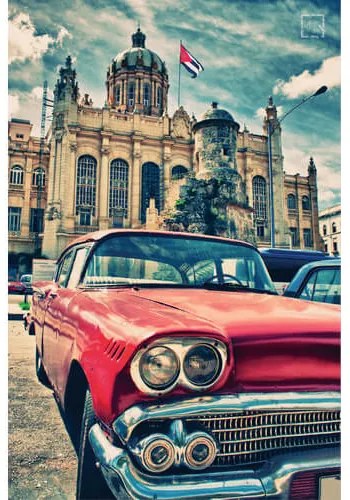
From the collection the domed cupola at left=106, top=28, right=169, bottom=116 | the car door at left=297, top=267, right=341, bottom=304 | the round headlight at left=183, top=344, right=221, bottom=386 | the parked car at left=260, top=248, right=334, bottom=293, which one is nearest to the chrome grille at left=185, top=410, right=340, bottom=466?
the round headlight at left=183, top=344, right=221, bottom=386

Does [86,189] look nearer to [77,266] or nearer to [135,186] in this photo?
[135,186]

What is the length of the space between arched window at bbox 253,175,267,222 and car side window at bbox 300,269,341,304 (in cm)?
1913

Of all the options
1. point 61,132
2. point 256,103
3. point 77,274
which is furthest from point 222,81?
point 61,132

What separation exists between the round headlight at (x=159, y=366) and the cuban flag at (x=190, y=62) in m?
2.93

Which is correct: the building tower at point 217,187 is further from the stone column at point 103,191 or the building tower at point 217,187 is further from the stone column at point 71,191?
the stone column at point 71,191

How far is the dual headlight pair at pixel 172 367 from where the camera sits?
3.84 feet

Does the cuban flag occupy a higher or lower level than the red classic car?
higher

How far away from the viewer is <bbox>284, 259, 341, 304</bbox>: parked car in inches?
116

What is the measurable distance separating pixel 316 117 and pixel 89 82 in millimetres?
2003

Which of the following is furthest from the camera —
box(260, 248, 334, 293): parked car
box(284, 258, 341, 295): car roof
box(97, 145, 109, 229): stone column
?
box(97, 145, 109, 229): stone column

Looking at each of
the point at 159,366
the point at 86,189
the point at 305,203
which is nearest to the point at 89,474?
the point at 159,366

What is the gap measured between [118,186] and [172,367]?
2933 centimetres

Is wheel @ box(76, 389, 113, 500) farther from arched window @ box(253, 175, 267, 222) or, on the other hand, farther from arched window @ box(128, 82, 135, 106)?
arched window @ box(128, 82, 135, 106)
